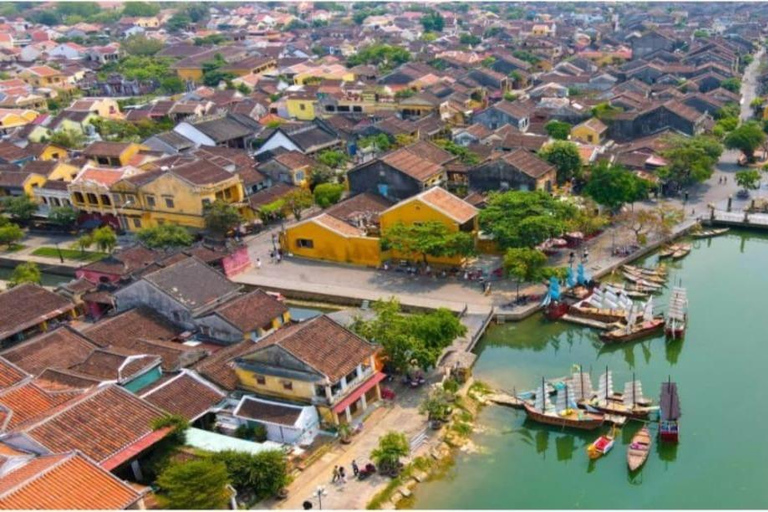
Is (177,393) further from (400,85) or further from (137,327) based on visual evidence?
(400,85)

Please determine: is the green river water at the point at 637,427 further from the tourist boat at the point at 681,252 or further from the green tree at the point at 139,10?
the green tree at the point at 139,10

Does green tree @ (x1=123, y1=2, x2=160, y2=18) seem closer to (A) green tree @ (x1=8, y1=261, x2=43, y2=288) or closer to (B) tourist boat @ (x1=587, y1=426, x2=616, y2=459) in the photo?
(A) green tree @ (x1=8, y1=261, x2=43, y2=288)

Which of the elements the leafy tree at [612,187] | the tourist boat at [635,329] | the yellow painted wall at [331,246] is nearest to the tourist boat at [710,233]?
the leafy tree at [612,187]

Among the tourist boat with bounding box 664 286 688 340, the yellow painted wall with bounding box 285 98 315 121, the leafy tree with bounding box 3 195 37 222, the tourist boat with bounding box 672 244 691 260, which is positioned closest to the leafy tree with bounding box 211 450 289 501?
the tourist boat with bounding box 664 286 688 340

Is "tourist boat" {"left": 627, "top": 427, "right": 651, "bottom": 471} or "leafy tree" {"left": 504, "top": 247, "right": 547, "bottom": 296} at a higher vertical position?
"leafy tree" {"left": 504, "top": 247, "right": 547, "bottom": 296}

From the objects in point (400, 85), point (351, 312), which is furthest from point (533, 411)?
point (400, 85)

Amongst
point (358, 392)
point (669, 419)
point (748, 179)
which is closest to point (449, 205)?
point (358, 392)
